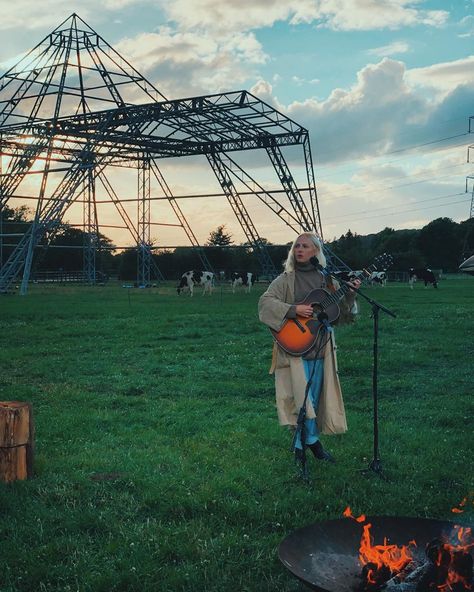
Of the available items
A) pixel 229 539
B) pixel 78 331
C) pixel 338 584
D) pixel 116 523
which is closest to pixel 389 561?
pixel 338 584

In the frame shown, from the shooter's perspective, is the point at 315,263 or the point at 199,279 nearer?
the point at 315,263

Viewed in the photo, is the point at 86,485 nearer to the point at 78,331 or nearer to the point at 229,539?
the point at 229,539

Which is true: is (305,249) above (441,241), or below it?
below

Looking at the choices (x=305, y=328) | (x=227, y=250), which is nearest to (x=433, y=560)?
(x=305, y=328)

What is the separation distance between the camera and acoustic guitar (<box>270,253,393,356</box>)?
20.2ft

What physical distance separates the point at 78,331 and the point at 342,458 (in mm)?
11969

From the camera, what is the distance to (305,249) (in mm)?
6348

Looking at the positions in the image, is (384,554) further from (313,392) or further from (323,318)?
(313,392)

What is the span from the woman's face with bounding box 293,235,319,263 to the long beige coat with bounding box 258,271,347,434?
23 cm

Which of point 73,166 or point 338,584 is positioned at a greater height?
point 73,166

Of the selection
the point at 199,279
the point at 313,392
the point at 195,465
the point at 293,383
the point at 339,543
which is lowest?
the point at 195,465

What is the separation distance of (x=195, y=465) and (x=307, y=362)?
4.83 ft

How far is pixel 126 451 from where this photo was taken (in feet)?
23.4

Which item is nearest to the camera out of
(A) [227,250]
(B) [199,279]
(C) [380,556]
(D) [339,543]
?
(C) [380,556]
